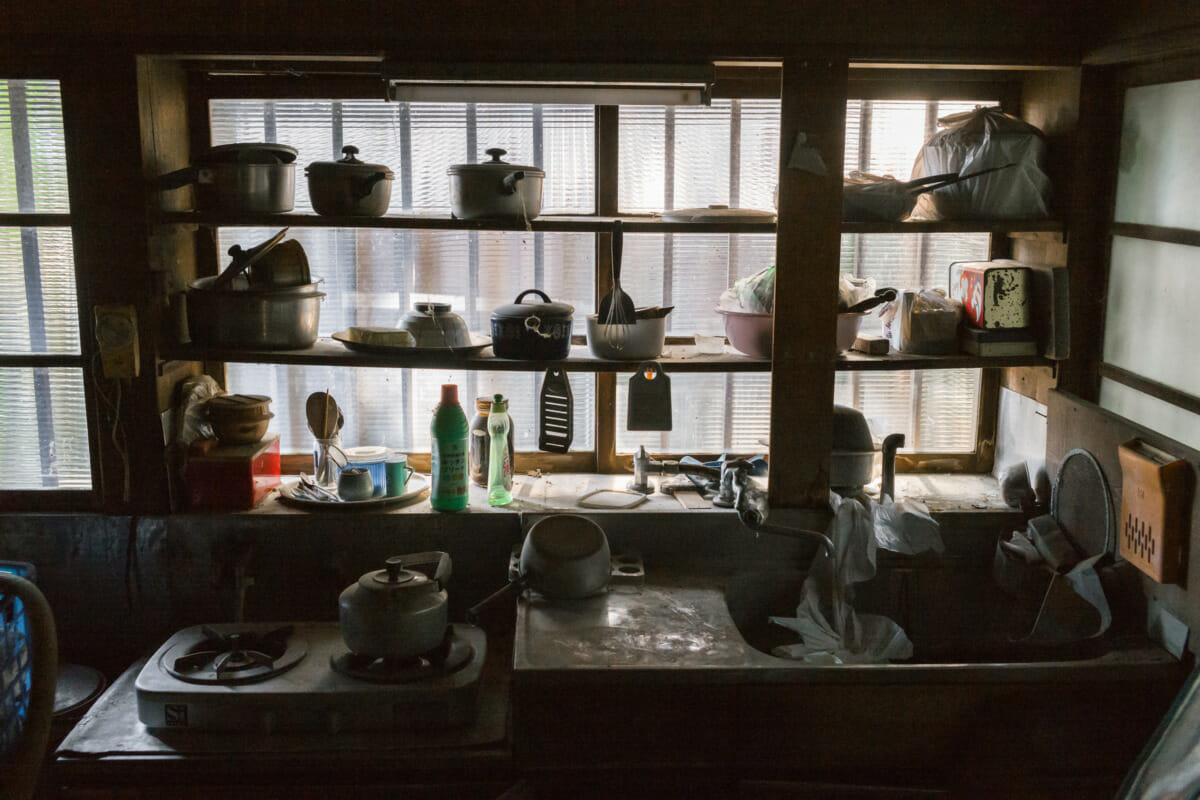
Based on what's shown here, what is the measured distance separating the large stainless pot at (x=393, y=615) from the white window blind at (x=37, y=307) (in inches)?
40.2

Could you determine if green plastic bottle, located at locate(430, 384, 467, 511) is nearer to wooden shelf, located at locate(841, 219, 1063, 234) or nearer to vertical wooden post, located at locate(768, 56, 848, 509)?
vertical wooden post, located at locate(768, 56, 848, 509)

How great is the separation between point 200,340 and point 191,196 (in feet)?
1.40

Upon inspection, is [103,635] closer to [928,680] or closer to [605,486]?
[605,486]

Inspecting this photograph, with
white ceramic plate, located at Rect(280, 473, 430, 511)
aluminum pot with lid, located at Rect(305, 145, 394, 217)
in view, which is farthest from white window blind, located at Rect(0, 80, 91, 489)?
aluminum pot with lid, located at Rect(305, 145, 394, 217)

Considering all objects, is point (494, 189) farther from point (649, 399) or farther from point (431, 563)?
point (431, 563)

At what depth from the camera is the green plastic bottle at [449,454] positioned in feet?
8.54

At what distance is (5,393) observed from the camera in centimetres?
269

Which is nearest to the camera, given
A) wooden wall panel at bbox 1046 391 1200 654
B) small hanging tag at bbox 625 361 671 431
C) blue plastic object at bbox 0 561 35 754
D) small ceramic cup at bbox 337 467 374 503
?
blue plastic object at bbox 0 561 35 754

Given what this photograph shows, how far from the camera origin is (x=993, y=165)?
2.54 m

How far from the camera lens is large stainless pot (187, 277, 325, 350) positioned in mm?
2539

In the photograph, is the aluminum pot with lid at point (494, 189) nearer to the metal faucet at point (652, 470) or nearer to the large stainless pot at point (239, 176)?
the large stainless pot at point (239, 176)

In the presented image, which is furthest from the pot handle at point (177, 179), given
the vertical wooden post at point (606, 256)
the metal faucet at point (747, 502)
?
the metal faucet at point (747, 502)

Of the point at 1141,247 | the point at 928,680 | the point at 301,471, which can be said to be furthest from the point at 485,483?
the point at 1141,247

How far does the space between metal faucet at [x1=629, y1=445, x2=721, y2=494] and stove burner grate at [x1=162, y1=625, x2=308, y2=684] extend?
0.98m
